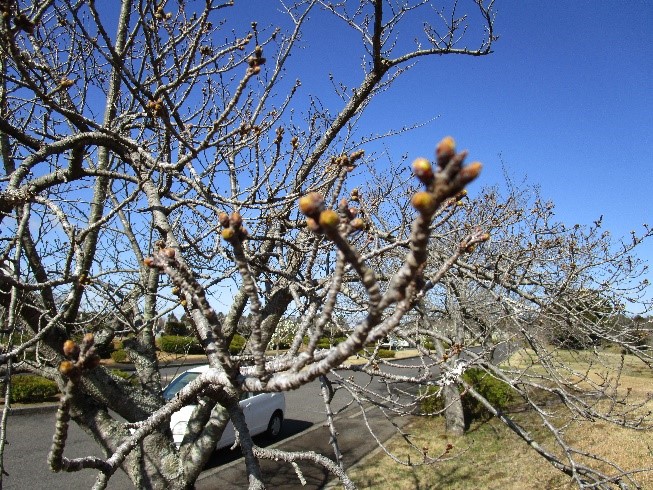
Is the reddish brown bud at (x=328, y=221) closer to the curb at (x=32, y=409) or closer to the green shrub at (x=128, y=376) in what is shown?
the green shrub at (x=128, y=376)

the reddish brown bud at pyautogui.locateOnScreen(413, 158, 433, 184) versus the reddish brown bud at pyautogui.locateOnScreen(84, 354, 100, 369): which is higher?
the reddish brown bud at pyautogui.locateOnScreen(413, 158, 433, 184)

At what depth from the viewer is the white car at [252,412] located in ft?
30.1

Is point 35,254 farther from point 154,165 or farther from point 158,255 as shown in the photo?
point 158,255

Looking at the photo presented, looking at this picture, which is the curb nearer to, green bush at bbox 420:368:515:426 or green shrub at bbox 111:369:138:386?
green shrub at bbox 111:369:138:386

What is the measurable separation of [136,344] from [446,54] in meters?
3.76

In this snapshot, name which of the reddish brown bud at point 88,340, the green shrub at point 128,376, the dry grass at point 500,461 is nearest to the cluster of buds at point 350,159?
the reddish brown bud at point 88,340

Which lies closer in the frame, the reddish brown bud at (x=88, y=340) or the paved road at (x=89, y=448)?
the reddish brown bud at (x=88, y=340)

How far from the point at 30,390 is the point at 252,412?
689 cm

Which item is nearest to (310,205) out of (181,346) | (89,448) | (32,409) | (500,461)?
(181,346)

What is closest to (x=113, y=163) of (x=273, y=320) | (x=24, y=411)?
(x=273, y=320)

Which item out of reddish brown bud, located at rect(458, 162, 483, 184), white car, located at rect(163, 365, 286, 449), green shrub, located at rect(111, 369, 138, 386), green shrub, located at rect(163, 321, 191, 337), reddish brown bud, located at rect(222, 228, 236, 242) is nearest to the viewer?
reddish brown bud, located at rect(458, 162, 483, 184)

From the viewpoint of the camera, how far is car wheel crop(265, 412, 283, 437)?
38.3 feet

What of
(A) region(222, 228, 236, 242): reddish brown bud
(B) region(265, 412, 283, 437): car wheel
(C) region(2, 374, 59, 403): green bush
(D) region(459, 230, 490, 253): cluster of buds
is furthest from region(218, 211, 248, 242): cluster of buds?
(C) region(2, 374, 59, 403): green bush

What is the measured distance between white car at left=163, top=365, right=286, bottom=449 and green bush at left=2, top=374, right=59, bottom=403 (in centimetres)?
568
